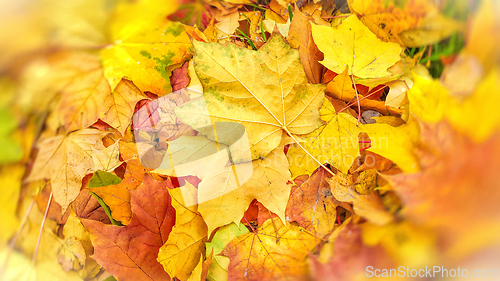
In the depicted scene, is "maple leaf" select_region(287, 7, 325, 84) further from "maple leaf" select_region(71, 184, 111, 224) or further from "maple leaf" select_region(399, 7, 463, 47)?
"maple leaf" select_region(71, 184, 111, 224)

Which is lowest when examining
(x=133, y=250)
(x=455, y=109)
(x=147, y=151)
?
(x=133, y=250)

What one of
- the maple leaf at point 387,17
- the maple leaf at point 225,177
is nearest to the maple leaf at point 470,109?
the maple leaf at point 387,17

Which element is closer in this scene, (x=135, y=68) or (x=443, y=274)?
(x=443, y=274)

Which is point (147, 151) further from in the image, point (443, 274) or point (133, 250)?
point (443, 274)

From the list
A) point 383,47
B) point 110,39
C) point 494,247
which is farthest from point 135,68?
point 494,247

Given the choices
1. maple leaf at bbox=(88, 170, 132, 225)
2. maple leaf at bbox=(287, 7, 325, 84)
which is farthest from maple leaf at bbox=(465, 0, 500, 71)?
maple leaf at bbox=(88, 170, 132, 225)

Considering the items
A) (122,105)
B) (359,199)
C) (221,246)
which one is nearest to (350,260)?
(359,199)

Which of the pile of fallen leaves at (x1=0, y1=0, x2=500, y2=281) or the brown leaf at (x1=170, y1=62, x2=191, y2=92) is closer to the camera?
the pile of fallen leaves at (x1=0, y1=0, x2=500, y2=281)
